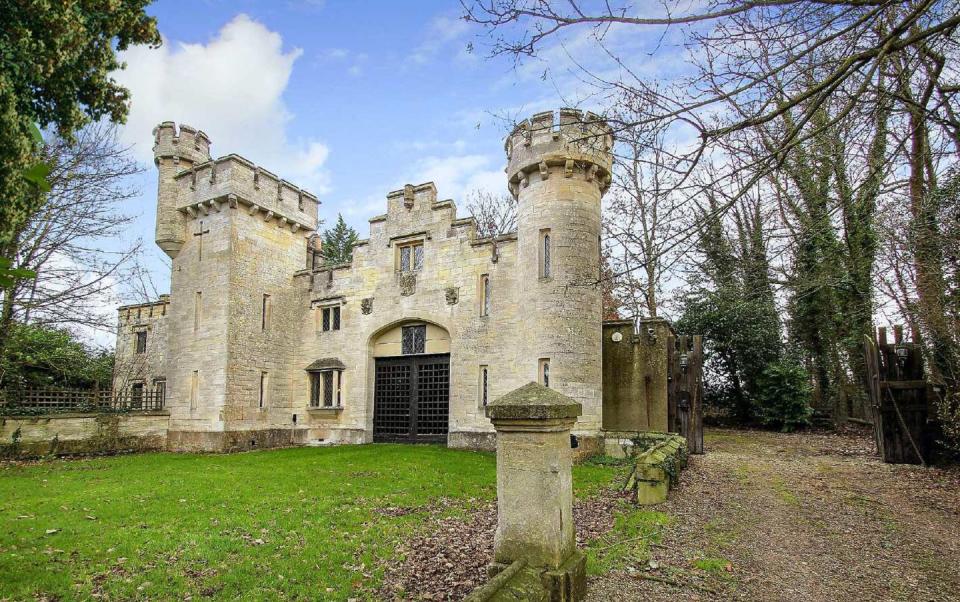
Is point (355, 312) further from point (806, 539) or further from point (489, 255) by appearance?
point (806, 539)

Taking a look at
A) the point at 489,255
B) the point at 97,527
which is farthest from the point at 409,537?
the point at 489,255

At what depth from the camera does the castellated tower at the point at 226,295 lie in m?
17.7

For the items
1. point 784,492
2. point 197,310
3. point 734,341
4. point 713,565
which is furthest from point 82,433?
point 734,341

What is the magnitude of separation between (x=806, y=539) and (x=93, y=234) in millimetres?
15835

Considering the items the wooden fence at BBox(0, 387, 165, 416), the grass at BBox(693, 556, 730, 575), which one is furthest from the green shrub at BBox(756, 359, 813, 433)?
the wooden fence at BBox(0, 387, 165, 416)

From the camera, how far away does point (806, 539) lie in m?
6.73

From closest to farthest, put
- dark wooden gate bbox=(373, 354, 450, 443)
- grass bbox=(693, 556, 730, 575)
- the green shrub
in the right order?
grass bbox=(693, 556, 730, 575), dark wooden gate bbox=(373, 354, 450, 443), the green shrub

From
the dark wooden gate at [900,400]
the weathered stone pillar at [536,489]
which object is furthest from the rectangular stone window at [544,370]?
the weathered stone pillar at [536,489]

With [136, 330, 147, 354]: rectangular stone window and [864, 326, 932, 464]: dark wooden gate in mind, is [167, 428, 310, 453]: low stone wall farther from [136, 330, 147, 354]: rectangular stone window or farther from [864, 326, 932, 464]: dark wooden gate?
[864, 326, 932, 464]: dark wooden gate

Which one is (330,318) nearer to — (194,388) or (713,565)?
(194,388)

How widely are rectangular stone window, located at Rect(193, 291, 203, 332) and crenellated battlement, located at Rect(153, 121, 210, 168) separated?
504cm

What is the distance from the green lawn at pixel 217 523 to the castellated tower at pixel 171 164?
27.1 feet

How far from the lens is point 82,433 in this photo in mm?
16062

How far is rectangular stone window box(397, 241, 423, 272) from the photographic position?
719 inches
